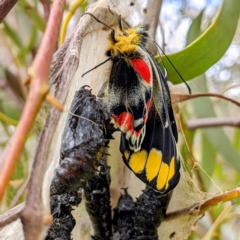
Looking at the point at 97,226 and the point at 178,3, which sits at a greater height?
the point at 178,3

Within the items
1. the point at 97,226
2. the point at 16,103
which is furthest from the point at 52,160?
the point at 16,103

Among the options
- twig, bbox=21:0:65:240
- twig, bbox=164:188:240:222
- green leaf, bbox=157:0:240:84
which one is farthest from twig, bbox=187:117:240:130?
twig, bbox=21:0:65:240

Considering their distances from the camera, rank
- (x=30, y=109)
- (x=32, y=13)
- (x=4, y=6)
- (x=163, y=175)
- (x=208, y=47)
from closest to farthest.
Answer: (x=30, y=109) → (x=4, y=6) → (x=163, y=175) → (x=208, y=47) → (x=32, y=13)

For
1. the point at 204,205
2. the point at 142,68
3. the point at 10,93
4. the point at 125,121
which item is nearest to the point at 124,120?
the point at 125,121

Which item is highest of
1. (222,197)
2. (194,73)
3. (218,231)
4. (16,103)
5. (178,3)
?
(178,3)

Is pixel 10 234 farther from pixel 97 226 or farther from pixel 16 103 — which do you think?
pixel 16 103

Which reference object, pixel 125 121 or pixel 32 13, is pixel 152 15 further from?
pixel 32 13

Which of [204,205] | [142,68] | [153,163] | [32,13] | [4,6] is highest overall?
[32,13]
